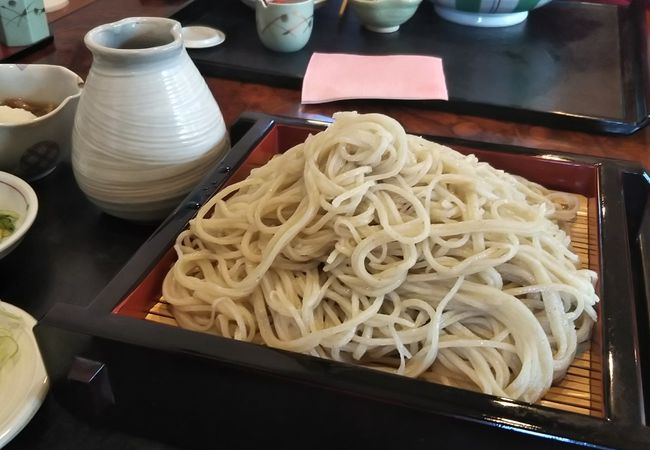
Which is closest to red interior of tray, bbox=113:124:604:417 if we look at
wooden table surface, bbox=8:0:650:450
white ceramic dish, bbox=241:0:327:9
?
wooden table surface, bbox=8:0:650:450

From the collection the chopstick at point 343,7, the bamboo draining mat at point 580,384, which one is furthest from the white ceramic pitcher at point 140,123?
the chopstick at point 343,7

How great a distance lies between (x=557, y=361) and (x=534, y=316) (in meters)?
0.06

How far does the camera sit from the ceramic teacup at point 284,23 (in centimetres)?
160

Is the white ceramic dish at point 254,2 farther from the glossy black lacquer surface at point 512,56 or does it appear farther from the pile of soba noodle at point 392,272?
the pile of soba noodle at point 392,272

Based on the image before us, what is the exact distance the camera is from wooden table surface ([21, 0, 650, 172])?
1.33 m

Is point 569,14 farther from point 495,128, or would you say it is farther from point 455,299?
point 455,299

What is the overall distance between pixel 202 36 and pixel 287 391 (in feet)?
4.30

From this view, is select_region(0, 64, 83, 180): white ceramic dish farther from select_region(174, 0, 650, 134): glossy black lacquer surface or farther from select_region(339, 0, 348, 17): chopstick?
select_region(339, 0, 348, 17): chopstick

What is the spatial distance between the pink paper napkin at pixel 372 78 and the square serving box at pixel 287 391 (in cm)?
74

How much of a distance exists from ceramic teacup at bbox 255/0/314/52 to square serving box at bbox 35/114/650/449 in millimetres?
955

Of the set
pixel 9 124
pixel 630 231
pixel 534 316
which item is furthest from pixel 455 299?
pixel 9 124

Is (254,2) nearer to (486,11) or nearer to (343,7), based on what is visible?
(343,7)

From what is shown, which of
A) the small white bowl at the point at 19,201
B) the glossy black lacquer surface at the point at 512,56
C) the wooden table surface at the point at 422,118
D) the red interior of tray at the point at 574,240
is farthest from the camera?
the glossy black lacquer surface at the point at 512,56

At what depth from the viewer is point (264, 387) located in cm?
64
